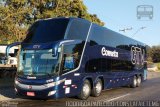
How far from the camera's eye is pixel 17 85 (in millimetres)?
15969

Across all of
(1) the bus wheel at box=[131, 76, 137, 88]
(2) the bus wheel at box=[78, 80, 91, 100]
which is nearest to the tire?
(1) the bus wheel at box=[131, 76, 137, 88]

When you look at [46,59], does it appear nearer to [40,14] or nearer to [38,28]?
[38,28]

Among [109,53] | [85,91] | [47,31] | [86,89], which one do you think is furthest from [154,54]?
[47,31]

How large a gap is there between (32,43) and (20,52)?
82 cm

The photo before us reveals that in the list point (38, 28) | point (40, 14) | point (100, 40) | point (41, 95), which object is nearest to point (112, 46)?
point (100, 40)

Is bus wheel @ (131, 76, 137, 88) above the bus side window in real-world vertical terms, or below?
below

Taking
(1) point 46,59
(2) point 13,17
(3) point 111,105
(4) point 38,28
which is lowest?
(3) point 111,105

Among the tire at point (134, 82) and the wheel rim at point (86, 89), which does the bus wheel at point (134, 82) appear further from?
the wheel rim at point (86, 89)

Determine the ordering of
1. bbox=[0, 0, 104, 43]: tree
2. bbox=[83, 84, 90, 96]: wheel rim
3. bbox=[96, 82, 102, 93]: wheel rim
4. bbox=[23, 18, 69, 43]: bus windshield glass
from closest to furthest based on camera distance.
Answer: bbox=[23, 18, 69, 43]: bus windshield glass → bbox=[83, 84, 90, 96]: wheel rim → bbox=[96, 82, 102, 93]: wheel rim → bbox=[0, 0, 104, 43]: tree

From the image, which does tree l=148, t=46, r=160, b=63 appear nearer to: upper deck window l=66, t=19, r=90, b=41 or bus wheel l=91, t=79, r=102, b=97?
bus wheel l=91, t=79, r=102, b=97

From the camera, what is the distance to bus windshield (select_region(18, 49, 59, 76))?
1509cm

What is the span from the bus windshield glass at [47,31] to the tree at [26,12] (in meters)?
15.6

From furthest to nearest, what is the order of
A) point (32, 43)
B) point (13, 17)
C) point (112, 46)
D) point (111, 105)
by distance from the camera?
point (13, 17) → point (112, 46) → point (32, 43) → point (111, 105)

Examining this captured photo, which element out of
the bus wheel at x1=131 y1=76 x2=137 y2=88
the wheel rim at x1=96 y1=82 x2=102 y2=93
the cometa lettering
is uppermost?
the cometa lettering
